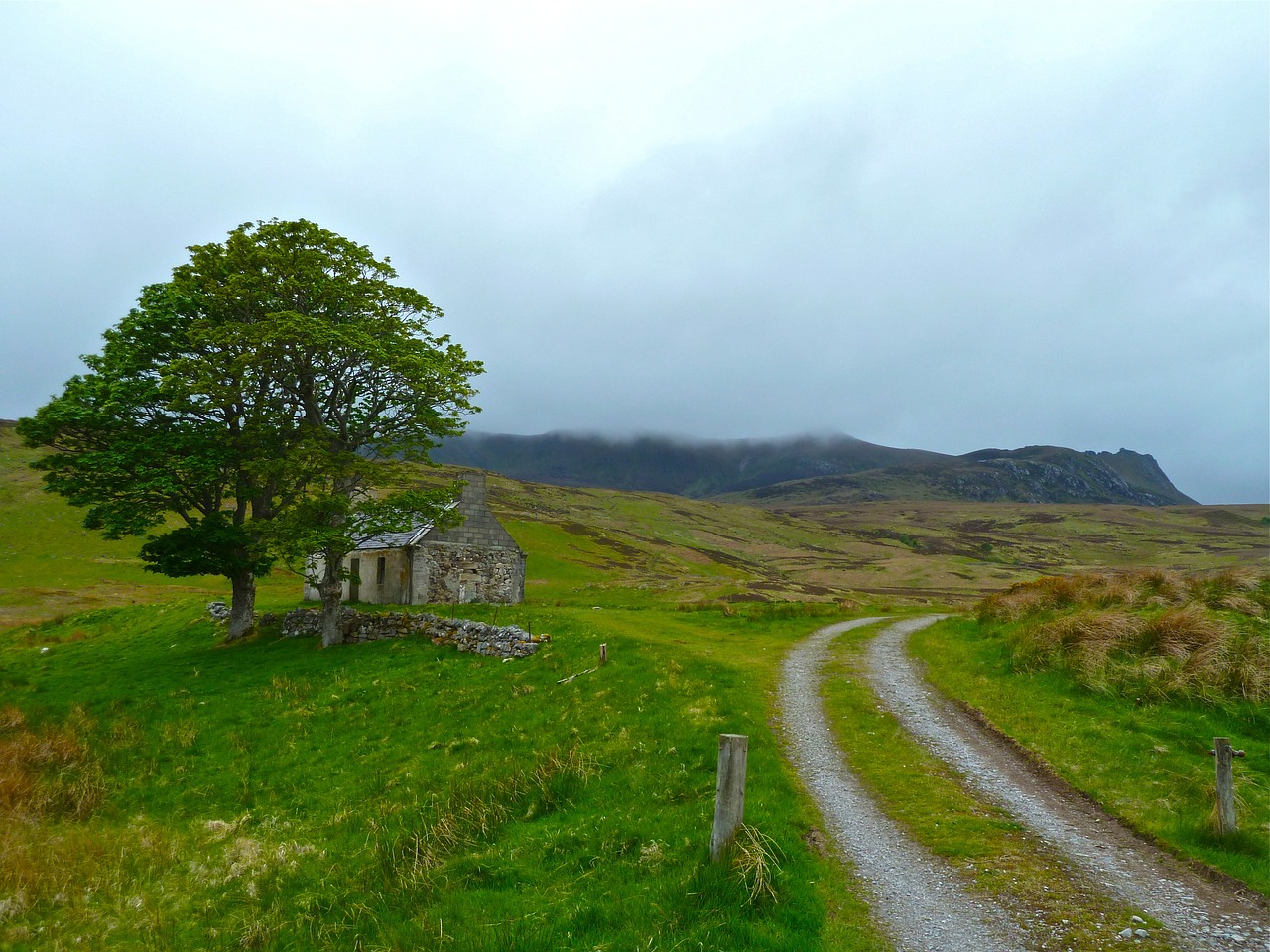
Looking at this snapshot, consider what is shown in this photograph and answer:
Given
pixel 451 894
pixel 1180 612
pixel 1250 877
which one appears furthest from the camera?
pixel 1180 612

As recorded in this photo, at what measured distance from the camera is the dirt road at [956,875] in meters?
8.97

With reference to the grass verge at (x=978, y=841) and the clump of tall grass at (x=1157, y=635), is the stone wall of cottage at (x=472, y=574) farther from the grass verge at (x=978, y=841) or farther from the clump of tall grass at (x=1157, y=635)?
the grass verge at (x=978, y=841)

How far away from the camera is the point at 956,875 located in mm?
10461

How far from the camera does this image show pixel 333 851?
14625mm

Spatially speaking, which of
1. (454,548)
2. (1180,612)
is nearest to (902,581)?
(454,548)

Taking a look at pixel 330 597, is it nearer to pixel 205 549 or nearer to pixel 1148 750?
pixel 205 549

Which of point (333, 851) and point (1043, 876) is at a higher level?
point (1043, 876)

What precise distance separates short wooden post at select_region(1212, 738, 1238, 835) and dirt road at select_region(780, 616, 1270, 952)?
121 cm

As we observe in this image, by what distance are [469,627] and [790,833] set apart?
22.1m

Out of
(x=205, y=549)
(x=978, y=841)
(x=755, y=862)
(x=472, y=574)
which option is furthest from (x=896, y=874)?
(x=472, y=574)

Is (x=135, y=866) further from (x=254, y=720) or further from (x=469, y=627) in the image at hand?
(x=469, y=627)

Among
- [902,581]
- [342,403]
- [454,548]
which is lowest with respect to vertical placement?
[902,581]

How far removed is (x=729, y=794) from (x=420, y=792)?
1004 cm

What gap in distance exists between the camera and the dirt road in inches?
353
